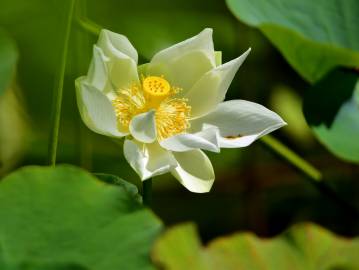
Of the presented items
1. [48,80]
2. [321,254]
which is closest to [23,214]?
[321,254]

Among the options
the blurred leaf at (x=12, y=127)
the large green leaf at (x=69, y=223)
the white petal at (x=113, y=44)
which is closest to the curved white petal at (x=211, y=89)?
the white petal at (x=113, y=44)

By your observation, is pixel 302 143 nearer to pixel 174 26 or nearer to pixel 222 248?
pixel 174 26

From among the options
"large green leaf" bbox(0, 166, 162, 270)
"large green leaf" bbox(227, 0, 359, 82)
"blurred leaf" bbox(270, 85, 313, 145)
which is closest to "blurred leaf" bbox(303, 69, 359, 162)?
"large green leaf" bbox(227, 0, 359, 82)

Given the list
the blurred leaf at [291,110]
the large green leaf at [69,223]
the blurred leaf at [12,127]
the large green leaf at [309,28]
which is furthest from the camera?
the blurred leaf at [291,110]

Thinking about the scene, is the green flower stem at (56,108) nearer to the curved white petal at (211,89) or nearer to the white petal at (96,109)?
the white petal at (96,109)

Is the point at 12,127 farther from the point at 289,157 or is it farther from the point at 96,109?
the point at 96,109

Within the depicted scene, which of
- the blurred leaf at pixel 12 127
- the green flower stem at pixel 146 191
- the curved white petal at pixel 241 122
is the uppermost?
the curved white petal at pixel 241 122
